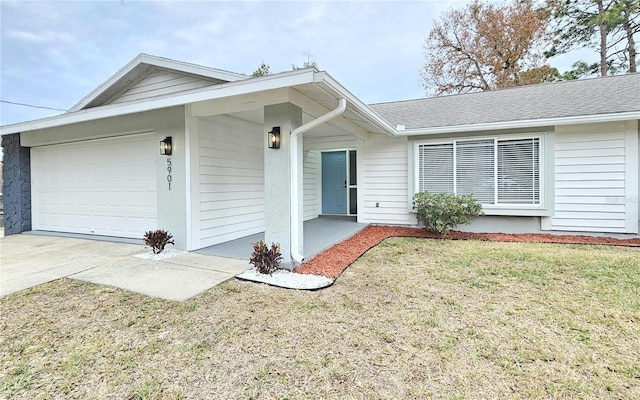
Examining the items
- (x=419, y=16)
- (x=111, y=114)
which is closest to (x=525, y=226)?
(x=111, y=114)

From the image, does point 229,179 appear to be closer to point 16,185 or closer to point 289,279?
point 289,279

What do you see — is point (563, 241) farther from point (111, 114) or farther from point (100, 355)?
point (111, 114)

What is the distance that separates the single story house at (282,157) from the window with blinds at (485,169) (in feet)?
0.08

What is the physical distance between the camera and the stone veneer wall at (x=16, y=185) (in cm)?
793

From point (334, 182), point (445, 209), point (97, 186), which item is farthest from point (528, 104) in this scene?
point (97, 186)

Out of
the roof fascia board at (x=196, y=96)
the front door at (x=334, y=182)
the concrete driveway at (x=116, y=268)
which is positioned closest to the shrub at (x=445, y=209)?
the front door at (x=334, y=182)

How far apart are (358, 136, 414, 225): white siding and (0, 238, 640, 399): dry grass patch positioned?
3961 mm

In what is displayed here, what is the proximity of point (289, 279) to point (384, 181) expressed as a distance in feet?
16.0

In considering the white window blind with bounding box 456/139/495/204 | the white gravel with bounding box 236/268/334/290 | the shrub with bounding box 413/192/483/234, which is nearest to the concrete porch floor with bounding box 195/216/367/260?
the white gravel with bounding box 236/268/334/290

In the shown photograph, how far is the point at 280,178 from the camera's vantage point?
181 inches

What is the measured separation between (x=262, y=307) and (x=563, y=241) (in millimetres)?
6443

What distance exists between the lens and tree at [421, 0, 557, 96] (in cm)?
1512

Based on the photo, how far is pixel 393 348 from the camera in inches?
100.0

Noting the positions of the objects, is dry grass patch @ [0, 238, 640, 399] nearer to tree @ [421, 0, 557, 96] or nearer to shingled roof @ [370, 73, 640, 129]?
shingled roof @ [370, 73, 640, 129]
